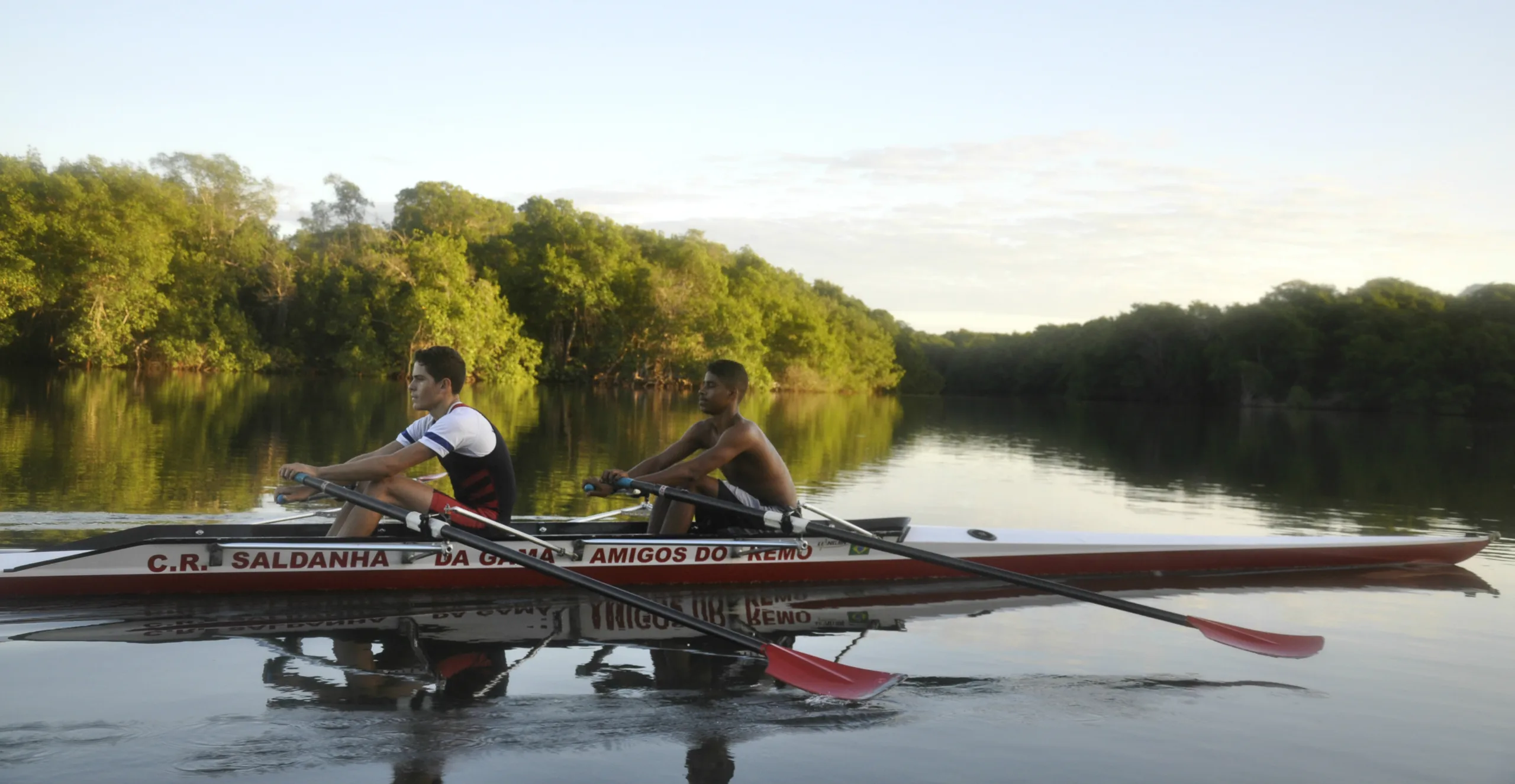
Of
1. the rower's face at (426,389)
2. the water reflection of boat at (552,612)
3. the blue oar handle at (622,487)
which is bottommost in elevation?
the water reflection of boat at (552,612)

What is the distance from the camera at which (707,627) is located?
5410 millimetres

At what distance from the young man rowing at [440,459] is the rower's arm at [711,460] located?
3.33 feet

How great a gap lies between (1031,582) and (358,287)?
46843mm

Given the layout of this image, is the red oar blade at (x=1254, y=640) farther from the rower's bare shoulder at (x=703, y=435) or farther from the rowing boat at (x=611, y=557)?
the rower's bare shoulder at (x=703, y=435)

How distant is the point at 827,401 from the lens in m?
53.5

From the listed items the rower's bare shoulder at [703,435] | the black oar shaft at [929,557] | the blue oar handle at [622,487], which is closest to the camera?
the black oar shaft at [929,557]

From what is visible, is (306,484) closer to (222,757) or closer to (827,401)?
(222,757)

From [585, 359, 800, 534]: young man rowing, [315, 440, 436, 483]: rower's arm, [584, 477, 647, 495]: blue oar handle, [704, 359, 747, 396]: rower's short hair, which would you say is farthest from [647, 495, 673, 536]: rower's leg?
[315, 440, 436, 483]: rower's arm

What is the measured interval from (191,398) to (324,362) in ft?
82.3

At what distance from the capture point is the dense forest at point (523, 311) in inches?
1586

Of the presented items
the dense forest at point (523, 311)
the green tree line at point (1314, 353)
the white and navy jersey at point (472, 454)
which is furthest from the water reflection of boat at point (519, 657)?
the green tree line at point (1314, 353)

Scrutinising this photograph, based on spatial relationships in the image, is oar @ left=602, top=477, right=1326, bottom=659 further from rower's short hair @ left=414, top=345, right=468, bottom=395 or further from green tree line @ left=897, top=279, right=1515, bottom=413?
green tree line @ left=897, top=279, right=1515, bottom=413

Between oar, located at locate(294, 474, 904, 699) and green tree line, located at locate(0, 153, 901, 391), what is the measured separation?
130 ft

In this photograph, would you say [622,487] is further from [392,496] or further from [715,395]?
[392,496]
